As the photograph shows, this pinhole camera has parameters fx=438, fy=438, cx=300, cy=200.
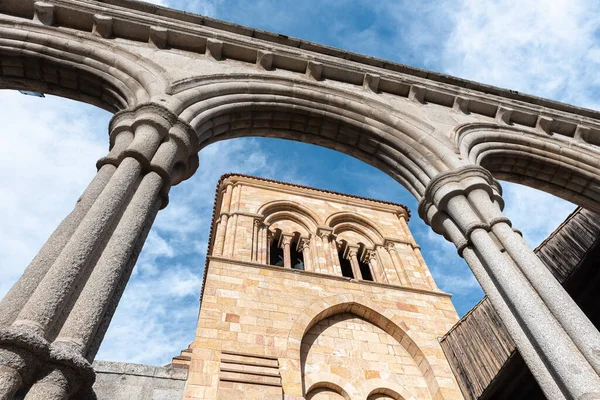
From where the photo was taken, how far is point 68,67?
5180 mm

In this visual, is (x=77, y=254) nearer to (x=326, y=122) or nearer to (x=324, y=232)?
(x=326, y=122)

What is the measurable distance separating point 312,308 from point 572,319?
8.57m

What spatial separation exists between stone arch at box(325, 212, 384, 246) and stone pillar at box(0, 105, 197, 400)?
13589 millimetres

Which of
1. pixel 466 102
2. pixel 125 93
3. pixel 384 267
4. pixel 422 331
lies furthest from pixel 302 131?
pixel 384 267

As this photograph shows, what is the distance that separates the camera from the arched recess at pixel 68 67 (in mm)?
5078

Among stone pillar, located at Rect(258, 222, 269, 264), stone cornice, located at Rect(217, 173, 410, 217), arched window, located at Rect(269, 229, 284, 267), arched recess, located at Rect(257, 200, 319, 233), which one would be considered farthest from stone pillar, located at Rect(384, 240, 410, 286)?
stone pillar, located at Rect(258, 222, 269, 264)

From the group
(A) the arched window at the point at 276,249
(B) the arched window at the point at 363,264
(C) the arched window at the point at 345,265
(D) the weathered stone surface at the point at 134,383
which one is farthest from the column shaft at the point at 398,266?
(D) the weathered stone surface at the point at 134,383

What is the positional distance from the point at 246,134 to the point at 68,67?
2.23 metres

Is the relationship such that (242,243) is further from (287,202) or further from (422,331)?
(422,331)

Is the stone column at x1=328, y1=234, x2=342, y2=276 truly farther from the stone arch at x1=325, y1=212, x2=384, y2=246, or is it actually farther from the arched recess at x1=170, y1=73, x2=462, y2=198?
the arched recess at x1=170, y1=73, x2=462, y2=198


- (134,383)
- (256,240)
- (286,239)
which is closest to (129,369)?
(134,383)

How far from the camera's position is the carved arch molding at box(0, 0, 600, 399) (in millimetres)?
2516

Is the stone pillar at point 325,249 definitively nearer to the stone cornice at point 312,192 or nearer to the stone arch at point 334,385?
the stone cornice at point 312,192

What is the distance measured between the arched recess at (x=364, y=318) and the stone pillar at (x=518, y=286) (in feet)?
21.1
